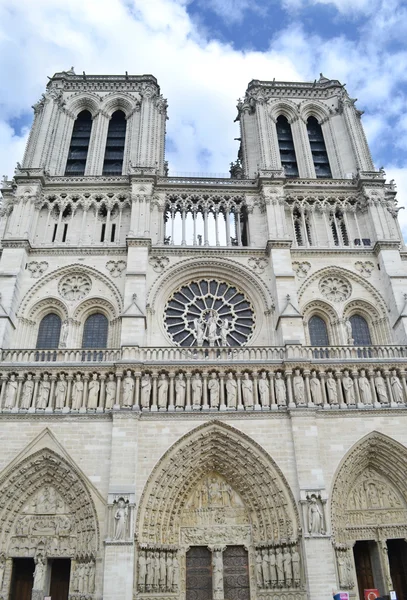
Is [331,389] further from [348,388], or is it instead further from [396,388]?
[396,388]

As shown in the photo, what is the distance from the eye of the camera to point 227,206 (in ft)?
61.5

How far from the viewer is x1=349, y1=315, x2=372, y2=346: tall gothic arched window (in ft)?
54.4

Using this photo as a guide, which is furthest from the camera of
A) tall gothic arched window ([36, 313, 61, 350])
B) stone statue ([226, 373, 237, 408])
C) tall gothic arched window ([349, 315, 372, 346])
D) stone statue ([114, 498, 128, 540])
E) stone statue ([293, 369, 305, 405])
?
tall gothic arched window ([349, 315, 372, 346])

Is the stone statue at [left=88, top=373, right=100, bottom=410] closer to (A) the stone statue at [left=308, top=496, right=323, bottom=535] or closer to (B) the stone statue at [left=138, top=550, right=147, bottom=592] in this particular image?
(B) the stone statue at [left=138, top=550, right=147, bottom=592]

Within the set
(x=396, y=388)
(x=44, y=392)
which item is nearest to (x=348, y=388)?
(x=396, y=388)

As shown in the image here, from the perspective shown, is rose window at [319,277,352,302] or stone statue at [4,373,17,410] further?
rose window at [319,277,352,302]

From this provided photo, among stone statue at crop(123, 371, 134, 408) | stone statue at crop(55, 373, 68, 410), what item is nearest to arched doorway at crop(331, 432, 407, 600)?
stone statue at crop(123, 371, 134, 408)

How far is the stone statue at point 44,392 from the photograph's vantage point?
13.7 meters

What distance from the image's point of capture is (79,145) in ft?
70.8

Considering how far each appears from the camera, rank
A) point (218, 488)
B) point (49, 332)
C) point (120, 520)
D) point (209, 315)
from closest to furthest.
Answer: point (120, 520) < point (218, 488) < point (49, 332) < point (209, 315)

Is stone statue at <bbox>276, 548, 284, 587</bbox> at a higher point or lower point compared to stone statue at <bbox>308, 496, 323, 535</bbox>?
lower

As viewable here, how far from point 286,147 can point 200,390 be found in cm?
1299

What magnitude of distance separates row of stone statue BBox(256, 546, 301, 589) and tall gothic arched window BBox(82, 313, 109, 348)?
7.71m

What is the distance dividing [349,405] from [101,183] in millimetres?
11847
